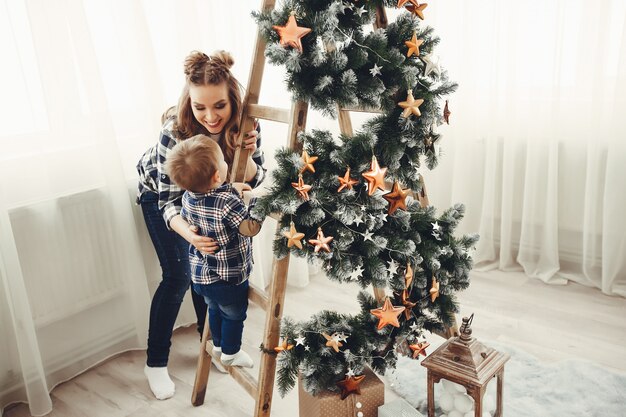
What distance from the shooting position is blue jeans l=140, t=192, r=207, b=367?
2123 millimetres

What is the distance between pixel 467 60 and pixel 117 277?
204 cm

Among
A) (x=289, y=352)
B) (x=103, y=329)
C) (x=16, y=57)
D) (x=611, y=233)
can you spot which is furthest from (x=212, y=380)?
(x=611, y=233)

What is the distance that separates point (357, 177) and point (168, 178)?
0.70 meters

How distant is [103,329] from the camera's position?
7.85 feet

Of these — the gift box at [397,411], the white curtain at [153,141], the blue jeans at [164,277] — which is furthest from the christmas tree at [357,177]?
the white curtain at [153,141]

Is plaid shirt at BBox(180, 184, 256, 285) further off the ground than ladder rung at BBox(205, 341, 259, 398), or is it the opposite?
plaid shirt at BBox(180, 184, 256, 285)

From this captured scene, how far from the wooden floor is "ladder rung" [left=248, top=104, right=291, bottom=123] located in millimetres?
1048

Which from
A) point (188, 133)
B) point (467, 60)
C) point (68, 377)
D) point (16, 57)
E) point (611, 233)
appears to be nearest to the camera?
point (188, 133)

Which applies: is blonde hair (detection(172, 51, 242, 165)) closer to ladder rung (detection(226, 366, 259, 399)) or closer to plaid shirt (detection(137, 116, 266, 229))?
plaid shirt (detection(137, 116, 266, 229))

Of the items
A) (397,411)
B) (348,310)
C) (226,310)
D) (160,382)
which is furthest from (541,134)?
(160,382)

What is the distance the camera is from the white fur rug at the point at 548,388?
6.33ft

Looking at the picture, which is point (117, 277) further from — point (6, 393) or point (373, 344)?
point (373, 344)

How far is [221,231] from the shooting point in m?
1.66

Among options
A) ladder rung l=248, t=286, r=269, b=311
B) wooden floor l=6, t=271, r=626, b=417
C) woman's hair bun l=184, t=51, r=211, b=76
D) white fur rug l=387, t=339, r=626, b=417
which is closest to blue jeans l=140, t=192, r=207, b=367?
wooden floor l=6, t=271, r=626, b=417
